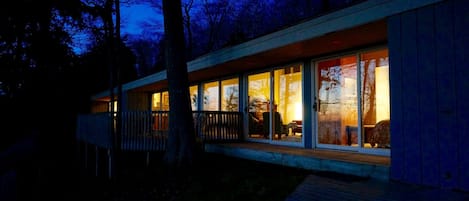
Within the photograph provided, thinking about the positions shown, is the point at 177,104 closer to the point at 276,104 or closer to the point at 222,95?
the point at 276,104

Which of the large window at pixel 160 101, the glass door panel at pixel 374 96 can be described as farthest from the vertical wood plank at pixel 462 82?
the large window at pixel 160 101

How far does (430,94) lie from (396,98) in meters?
0.42

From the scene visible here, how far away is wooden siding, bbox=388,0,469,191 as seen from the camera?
356 cm

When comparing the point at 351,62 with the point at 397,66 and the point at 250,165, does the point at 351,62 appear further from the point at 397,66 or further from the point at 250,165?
the point at 250,165

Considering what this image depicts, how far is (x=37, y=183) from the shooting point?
12.2 metres

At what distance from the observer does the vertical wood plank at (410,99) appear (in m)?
3.94

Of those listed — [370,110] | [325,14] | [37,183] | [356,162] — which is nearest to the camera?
[356,162]

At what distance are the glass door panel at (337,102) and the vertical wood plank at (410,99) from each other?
196 cm

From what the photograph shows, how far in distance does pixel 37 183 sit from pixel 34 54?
8.68 metres

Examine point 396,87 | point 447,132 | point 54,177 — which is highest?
point 396,87

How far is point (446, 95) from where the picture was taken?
12.1 feet

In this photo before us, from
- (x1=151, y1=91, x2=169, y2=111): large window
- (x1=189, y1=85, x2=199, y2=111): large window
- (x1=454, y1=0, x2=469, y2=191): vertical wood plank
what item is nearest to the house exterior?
(x1=454, y1=0, x2=469, y2=191): vertical wood plank

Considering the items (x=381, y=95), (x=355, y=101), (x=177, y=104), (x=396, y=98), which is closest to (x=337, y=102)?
(x=355, y=101)

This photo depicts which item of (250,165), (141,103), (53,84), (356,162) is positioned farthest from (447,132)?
(53,84)
